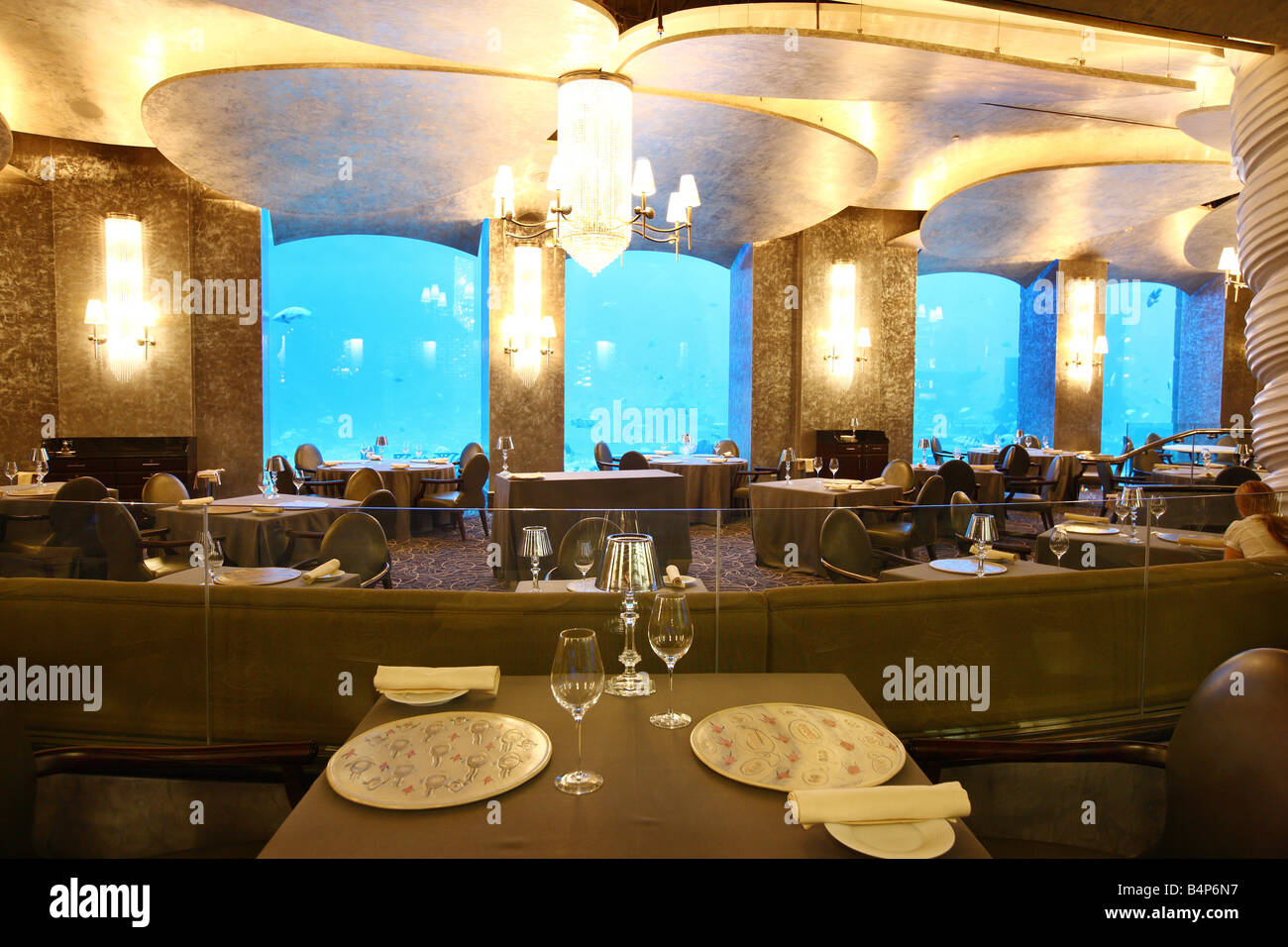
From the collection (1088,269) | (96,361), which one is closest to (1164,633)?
(96,361)

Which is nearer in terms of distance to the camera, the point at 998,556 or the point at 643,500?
the point at 998,556

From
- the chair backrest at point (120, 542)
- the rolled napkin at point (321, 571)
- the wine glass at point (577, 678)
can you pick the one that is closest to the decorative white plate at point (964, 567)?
the wine glass at point (577, 678)

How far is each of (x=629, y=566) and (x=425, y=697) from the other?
541mm

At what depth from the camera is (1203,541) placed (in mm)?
2662

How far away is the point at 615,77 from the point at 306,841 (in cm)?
528

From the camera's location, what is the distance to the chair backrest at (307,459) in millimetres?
8703

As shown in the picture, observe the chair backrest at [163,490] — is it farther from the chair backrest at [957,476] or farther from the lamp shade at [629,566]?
the chair backrest at [957,476]

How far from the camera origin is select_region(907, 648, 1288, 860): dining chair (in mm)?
1426

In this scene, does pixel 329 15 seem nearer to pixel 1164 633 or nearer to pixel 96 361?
pixel 1164 633

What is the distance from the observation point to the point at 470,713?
5.38 ft

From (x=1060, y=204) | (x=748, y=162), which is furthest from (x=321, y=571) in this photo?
(x=1060, y=204)

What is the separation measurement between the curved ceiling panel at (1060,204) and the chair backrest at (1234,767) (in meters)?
8.37

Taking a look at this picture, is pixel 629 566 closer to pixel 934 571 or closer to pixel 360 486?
pixel 934 571
